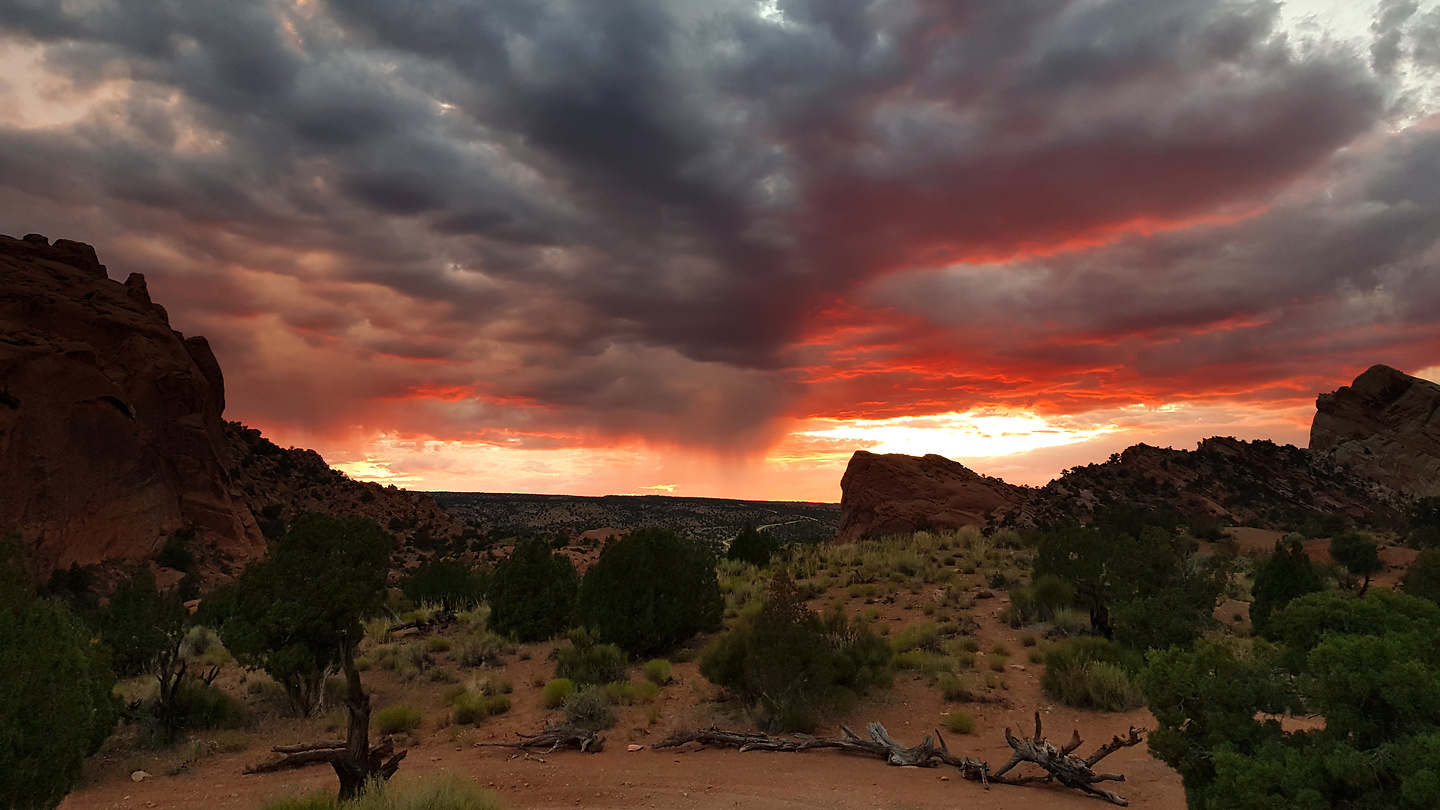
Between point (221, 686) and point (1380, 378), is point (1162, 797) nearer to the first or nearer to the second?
point (221, 686)

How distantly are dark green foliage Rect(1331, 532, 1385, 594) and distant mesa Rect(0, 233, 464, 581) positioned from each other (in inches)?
2246

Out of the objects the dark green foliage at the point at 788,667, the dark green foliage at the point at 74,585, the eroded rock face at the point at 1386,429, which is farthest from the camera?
the eroded rock face at the point at 1386,429

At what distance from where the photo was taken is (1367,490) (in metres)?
61.8

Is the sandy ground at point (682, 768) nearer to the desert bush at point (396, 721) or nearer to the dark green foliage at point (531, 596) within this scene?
the desert bush at point (396, 721)

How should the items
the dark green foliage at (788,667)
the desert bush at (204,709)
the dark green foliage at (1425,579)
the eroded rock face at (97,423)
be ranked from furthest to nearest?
1. the eroded rock face at (97,423)
2. the dark green foliage at (1425,579)
3. the desert bush at (204,709)
4. the dark green foliage at (788,667)

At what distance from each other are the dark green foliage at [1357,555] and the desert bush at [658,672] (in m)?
28.0

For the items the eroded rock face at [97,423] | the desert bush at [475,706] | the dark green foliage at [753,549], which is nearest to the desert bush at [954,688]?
the desert bush at [475,706]

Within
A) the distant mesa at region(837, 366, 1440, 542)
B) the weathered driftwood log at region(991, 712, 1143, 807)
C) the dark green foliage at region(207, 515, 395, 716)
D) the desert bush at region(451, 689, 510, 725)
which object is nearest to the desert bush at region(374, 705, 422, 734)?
the desert bush at region(451, 689, 510, 725)

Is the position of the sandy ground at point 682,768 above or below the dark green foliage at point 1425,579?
below

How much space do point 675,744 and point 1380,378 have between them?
93785mm

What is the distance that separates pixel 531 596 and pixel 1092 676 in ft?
46.5

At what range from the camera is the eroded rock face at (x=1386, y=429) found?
64125mm

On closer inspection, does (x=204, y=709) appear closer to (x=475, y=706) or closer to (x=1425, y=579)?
(x=475, y=706)

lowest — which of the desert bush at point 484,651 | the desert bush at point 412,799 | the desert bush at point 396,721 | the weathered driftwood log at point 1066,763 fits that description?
the desert bush at point 396,721
